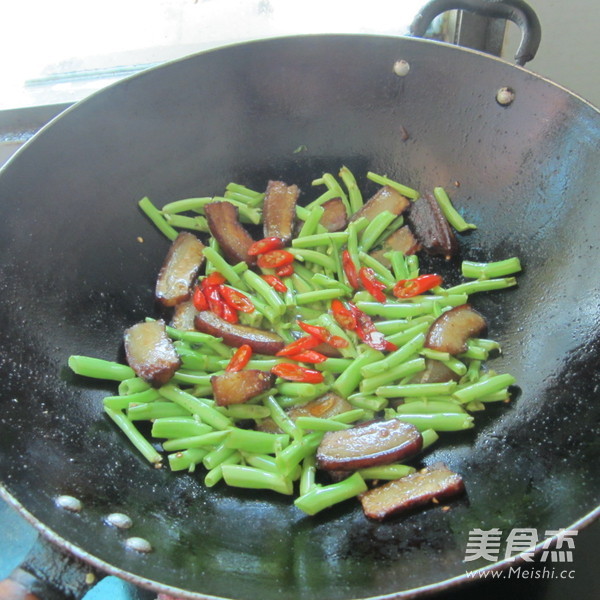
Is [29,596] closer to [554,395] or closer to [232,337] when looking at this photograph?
[232,337]

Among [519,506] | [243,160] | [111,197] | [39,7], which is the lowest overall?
[519,506]

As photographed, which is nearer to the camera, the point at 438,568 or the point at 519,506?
the point at 438,568

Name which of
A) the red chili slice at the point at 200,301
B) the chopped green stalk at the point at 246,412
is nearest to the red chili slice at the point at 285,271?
the red chili slice at the point at 200,301

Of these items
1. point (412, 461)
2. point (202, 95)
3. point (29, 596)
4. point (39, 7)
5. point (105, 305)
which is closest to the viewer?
point (29, 596)

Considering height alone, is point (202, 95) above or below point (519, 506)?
above

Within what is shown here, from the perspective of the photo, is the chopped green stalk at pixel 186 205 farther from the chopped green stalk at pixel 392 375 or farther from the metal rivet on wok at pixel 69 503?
the metal rivet on wok at pixel 69 503

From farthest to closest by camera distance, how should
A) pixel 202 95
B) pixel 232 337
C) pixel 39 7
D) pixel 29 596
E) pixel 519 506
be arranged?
pixel 39 7, pixel 202 95, pixel 232 337, pixel 519 506, pixel 29 596

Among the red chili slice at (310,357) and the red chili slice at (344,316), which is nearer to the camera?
the red chili slice at (310,357)

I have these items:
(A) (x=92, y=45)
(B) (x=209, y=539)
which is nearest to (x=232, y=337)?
(B) (x=209, y=539)

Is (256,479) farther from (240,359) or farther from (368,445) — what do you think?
(240,359)
